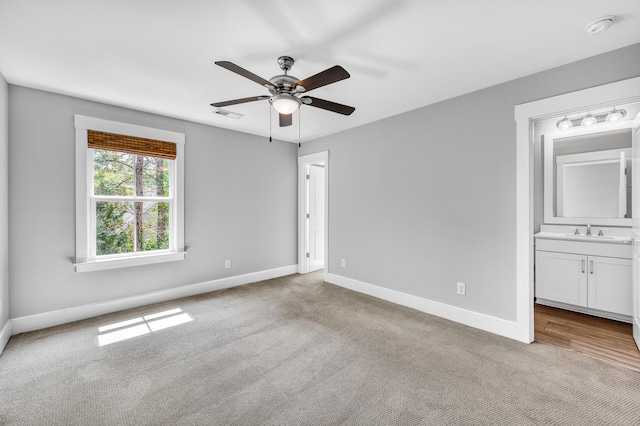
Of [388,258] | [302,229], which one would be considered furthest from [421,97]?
[302,229]

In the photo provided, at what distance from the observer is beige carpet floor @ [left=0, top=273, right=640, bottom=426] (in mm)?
1772

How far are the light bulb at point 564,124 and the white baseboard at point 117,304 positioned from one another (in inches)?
182

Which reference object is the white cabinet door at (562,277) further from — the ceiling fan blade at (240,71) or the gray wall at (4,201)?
the gray wall at (4,201)

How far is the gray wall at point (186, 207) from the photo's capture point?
293 cm

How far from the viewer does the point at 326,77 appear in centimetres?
192

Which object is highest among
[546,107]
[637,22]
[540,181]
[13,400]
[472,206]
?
[637,22]

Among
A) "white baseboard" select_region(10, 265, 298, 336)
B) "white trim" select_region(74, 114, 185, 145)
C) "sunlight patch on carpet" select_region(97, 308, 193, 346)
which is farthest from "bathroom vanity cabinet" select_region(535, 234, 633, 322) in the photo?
"white trim" select_region(74, 114, 185, 145)

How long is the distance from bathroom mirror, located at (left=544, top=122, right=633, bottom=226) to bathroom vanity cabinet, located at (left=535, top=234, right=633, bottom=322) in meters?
0.53

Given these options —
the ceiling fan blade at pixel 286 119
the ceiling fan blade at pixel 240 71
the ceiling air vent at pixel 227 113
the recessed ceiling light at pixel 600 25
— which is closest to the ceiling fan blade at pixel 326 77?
the ceiling fan blade at pixel 240 71

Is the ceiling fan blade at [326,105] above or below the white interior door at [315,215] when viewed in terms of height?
above

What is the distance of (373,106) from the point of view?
137 inches

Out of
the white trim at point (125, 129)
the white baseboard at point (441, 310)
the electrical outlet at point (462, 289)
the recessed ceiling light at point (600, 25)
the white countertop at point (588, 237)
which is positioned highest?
the recessed ceiling light at point (600, 25)

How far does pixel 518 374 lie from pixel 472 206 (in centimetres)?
159

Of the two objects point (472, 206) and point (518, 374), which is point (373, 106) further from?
point (518, 374)
